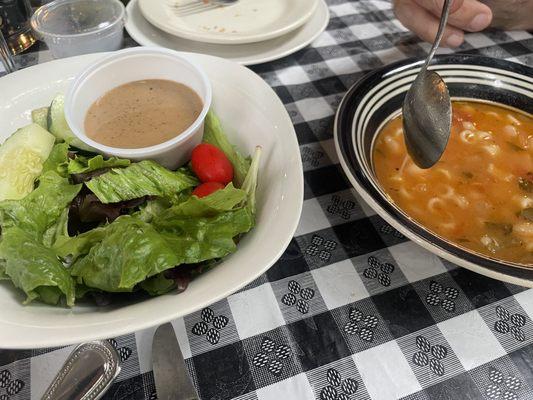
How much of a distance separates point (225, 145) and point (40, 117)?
0.56 m

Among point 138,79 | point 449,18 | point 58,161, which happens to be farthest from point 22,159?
point 449,18

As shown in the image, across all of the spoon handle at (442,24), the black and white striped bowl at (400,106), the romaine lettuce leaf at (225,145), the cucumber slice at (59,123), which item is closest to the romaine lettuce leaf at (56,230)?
the cucumber slice at (59,123)

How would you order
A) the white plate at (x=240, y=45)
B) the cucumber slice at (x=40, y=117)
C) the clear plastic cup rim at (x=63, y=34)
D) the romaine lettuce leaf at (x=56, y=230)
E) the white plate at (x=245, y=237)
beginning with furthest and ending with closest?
1. the white plate at (x=240, y=45)
2. the clear plastic cup rim at (x=63, y=34)
3. the cucumber slice at (x=40, y=117)
4. the romaine lettuce leaf at (x=56, y=230)
5. the white plate at (x=245, y=237)

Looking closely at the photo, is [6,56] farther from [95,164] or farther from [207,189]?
[207,189]

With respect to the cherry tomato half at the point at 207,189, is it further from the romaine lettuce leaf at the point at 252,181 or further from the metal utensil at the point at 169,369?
the metal utensil at the point at 169,369

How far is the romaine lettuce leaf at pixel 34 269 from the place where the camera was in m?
0.86

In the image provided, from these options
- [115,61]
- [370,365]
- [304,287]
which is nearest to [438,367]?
[370,365]

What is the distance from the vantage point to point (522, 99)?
1505 millimetres

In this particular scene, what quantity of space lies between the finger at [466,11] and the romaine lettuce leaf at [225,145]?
1.22 meters

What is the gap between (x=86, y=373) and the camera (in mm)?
900

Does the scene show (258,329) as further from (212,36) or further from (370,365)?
(212,36)

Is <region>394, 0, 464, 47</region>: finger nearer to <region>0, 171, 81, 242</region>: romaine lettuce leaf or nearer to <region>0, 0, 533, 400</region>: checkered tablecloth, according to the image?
<region>0, 0, 533, 400</region>: checkered tablecloth

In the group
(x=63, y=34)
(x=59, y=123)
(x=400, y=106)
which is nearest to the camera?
(x=59, y=123)

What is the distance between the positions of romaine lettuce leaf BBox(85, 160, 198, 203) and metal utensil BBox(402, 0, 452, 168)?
72cm
